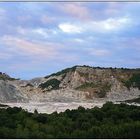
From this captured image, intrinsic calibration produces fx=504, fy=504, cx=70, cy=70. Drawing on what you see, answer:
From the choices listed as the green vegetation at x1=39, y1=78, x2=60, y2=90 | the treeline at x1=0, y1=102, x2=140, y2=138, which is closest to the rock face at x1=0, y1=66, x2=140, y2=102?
the green vegetation at x1=39, y1=78, x2=60, y2=90

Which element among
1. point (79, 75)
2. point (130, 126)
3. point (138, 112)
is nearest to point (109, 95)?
point (79, 75)

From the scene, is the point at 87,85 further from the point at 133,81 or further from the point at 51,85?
the point at 133,81

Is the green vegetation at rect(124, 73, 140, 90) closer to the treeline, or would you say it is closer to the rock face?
the rock face

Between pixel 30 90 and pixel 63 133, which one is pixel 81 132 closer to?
pixel 63 133

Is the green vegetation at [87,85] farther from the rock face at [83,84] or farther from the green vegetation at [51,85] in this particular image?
the green vegetation at [51,85]

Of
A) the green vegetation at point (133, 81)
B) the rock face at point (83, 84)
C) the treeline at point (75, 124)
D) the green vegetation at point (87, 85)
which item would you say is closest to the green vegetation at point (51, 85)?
the rock face at point (83, 84)

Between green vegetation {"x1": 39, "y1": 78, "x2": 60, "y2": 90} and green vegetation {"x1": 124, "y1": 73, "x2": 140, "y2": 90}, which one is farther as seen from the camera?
green vegetation {"x1": 124, "y1": 73, "x2": 140, "y2": 90}

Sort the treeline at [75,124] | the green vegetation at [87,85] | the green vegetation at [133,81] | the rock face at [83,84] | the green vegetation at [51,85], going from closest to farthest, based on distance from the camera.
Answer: the treeline at [75,124], the rock face at [83,84], the green vegetation at [87,85], the green vegetation at [51,85], the green vegetation at [133,81]
